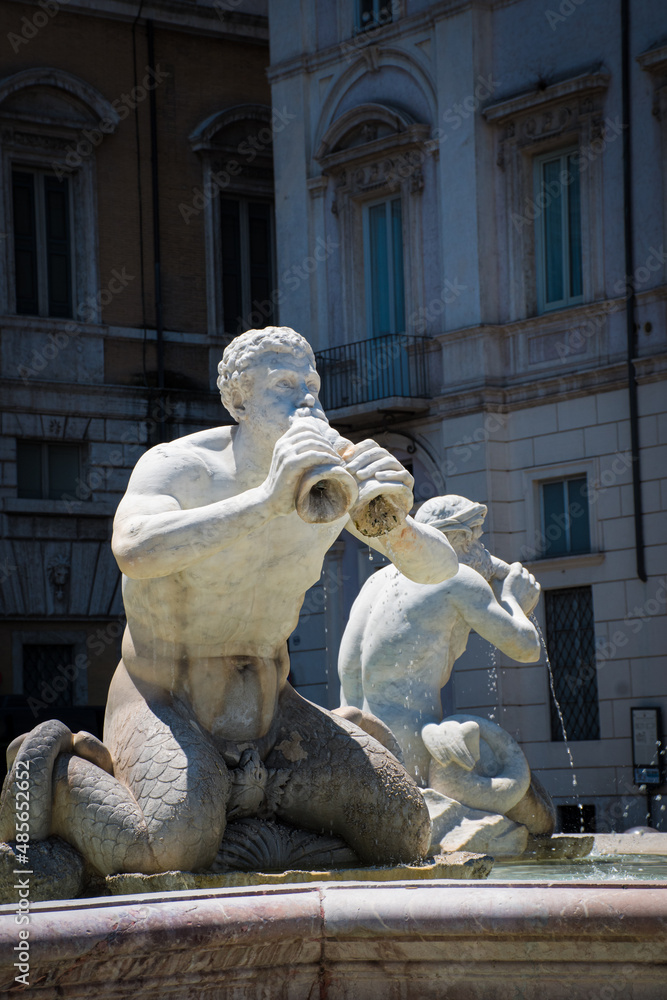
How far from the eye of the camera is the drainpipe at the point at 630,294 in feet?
54.9

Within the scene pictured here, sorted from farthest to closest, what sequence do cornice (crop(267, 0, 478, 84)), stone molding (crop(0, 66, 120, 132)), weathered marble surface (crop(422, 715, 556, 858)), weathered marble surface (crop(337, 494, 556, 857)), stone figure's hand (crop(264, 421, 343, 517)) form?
stone molding (crop(0, 66, 120, 132)) < cornice (crop(267, 0, 478, 84)) < weathered marble surface (crop(337, 494, 556, 857)) < weathered marble surface (crop(422, 715, 556, 858)) < stone figure's hand (crop(264, 421, 343, 517))

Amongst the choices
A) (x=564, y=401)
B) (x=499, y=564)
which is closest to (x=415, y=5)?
(x=564, y=401)

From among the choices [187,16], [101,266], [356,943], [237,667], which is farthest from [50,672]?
[356,943]

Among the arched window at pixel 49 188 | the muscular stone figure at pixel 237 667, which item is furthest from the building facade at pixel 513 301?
the muscular stone figure at pixel 237 667

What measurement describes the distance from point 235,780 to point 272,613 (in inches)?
18.4

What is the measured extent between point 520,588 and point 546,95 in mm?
12338

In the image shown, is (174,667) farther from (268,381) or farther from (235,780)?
(268,381)

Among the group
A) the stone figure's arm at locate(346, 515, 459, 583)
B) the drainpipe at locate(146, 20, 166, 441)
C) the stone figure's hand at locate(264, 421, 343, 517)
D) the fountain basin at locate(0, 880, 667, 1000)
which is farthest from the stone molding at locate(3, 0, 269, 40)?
the fountain basin at locate(0, 880, 667, 1000)

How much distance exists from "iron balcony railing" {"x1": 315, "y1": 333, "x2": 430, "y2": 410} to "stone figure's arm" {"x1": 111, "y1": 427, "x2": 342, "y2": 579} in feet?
48.0

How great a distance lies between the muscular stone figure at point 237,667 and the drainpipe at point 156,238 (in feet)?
61.6

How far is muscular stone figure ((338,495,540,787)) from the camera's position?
20.6 ft

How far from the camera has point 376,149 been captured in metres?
20.1

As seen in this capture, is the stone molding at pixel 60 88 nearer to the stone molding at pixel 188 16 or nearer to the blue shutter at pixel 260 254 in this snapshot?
the stone molding at pixel 188 16

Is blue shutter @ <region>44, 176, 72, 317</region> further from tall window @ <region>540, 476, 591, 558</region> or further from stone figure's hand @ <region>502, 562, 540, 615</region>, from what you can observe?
stone figure's hand @ <region>502, 562, 540, 615</region>
